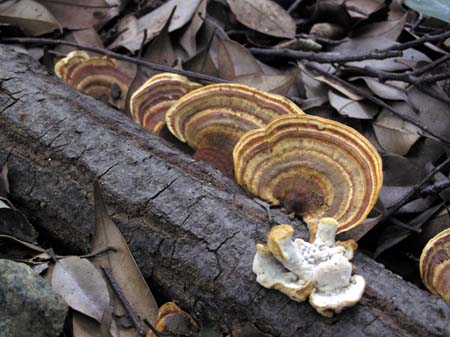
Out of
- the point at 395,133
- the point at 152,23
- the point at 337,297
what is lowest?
the point at 337,297

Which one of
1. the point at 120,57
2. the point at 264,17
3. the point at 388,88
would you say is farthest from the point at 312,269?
the point at 264,17

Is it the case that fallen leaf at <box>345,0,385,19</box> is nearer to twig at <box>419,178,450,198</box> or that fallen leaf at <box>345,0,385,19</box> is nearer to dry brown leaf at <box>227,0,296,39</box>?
dry brown leaf at <box>227,0,296,39</box>

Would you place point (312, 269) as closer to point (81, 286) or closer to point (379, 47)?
point (81, 286)

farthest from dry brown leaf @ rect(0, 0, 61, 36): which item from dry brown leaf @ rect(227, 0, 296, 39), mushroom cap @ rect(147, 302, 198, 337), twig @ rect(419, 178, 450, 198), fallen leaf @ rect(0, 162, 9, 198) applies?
twig @ rect(419, 178, 450, 198)

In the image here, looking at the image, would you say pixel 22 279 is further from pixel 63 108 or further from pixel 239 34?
pixel 239 34

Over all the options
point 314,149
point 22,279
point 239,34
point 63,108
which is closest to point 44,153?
point 63,108
